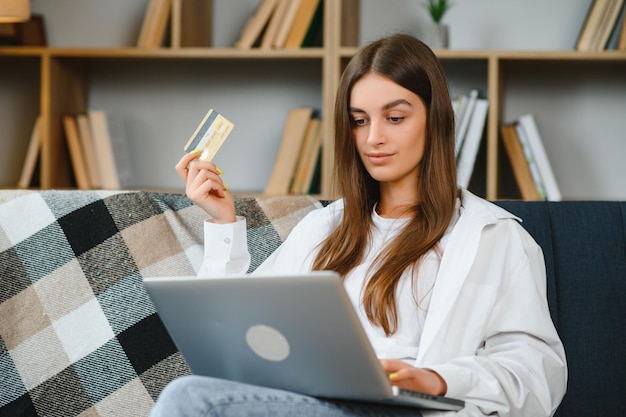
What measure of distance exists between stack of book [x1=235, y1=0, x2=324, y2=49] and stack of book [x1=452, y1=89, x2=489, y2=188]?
1.62 ft

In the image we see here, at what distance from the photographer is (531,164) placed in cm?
276

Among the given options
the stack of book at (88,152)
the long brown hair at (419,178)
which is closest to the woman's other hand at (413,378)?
the long brown hair at (419,178)

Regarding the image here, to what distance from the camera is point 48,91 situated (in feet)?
9.50

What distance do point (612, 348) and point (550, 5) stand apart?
146 centimetres

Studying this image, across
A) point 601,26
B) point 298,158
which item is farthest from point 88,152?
point 601,26

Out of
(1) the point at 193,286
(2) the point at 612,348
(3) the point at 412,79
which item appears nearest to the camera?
(1) the point at 193,286

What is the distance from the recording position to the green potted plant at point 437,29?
9.23ft

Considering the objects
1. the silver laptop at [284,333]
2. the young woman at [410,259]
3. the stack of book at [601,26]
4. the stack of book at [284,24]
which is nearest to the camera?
the silver laptop at [284,333]

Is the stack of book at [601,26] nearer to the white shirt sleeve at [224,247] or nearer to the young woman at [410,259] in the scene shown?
the young woman at [410,259]

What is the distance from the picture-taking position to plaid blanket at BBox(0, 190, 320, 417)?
6.07 ft

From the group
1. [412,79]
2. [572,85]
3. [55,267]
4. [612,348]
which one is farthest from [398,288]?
[572,85]

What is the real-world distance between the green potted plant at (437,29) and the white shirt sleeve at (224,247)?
49.9 inches

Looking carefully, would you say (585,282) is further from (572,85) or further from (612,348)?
(572,85)

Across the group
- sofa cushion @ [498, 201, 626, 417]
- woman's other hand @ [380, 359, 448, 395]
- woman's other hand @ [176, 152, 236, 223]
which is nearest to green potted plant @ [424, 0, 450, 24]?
sofa cushion @ [498, 201, 626, 417]
